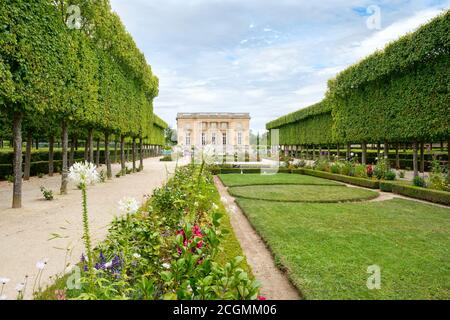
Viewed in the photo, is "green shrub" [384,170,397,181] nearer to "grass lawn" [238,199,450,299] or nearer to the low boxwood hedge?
the low boxwood hedge

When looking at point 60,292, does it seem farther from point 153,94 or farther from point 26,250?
point 153,94

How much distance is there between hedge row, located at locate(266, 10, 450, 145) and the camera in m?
13.3

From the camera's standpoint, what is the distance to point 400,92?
16.0 metres

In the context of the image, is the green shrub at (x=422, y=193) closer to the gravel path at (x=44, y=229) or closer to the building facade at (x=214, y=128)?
the gravel path at (x=44, y=229)

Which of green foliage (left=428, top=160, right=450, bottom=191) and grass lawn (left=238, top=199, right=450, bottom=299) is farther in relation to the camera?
green foliage (left=428, top=160, right=450, bottom=191)

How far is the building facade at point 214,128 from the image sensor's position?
3036 inches

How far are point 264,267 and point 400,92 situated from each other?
1439 centimetres

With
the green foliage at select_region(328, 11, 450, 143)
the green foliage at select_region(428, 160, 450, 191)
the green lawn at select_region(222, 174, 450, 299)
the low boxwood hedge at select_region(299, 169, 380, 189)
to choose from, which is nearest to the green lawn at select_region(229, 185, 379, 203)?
the green lawn at select_region(222, 174, 450, 299)

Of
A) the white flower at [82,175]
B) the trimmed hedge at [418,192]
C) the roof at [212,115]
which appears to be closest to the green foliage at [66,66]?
the white flower at [82,175]

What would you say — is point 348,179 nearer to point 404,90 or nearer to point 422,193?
point 404,90
